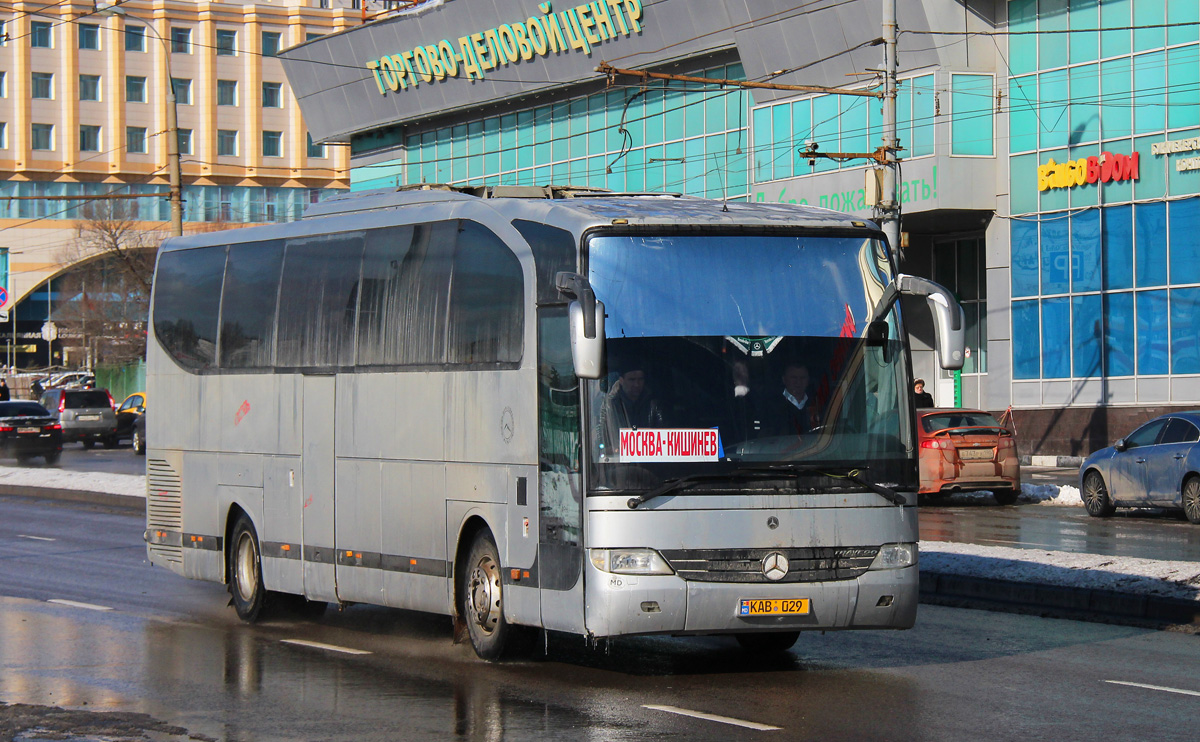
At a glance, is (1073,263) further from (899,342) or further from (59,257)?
(59,257)

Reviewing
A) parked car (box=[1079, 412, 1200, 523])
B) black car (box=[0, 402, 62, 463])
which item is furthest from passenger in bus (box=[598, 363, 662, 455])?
black car (box=[0, 402, 62, 463])

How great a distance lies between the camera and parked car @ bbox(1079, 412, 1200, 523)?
21.9 metres

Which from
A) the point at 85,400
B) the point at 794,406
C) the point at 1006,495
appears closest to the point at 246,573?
the point at 794,406

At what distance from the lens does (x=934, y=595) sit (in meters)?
14.8

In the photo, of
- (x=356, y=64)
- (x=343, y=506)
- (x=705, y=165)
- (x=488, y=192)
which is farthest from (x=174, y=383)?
(x=356, y=64)

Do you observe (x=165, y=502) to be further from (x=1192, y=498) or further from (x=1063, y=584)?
(x=1192, y=498)

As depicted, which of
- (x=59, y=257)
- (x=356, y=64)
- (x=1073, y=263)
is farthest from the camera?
(x=59, y=257)

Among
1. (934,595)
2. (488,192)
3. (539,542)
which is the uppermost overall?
(488,192)

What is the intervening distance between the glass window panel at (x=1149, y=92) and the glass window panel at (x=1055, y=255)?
3040 mm

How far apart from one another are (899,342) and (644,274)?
65.9 inches

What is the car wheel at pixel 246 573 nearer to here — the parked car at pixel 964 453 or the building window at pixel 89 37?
the parked car at pixel 964 453

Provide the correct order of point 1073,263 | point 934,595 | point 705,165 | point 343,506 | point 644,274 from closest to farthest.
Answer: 1. point 644,274
2. point 343,506
3. point 934,595
4. point 1073,263
5. point 705,165

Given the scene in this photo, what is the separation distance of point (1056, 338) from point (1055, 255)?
191cm

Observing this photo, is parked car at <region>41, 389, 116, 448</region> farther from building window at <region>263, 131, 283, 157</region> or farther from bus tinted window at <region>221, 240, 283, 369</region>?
building window at <region>263, 131, 283, 157</region>
